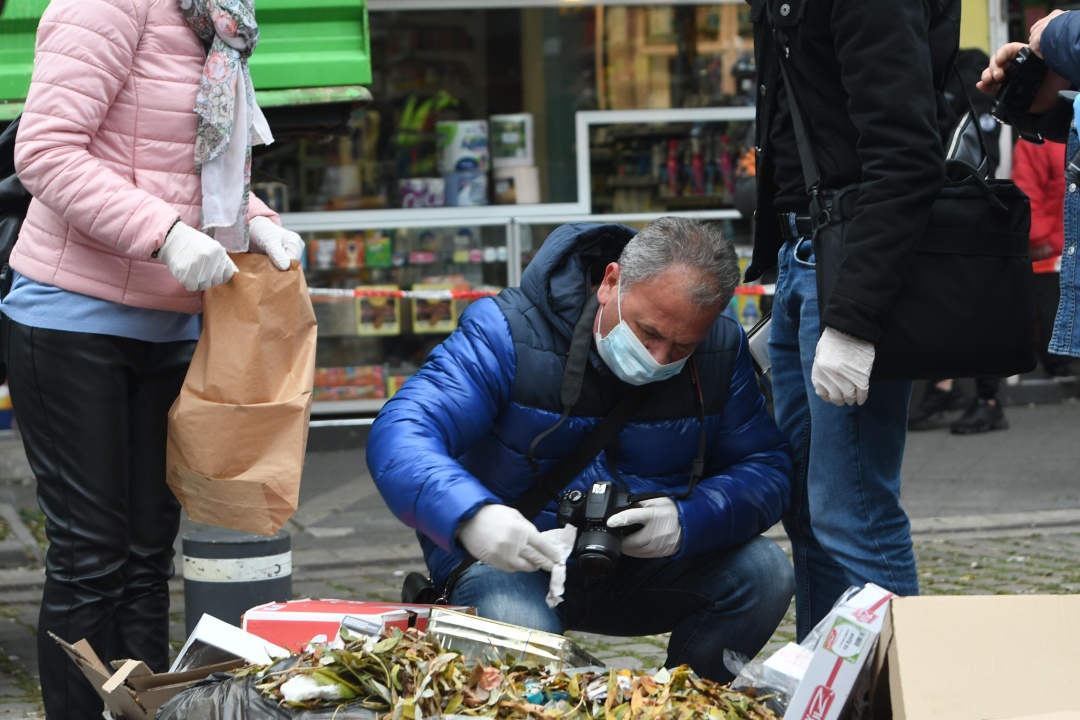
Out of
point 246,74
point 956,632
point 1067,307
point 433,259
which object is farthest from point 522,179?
point 956,632

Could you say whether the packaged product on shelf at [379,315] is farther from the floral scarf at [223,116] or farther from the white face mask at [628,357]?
the white face mask at [628,357]

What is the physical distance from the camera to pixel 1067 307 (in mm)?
2707

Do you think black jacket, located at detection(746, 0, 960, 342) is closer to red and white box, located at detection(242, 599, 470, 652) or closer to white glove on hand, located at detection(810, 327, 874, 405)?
white glove on hand, located at detection(810, 327, 874, 405)

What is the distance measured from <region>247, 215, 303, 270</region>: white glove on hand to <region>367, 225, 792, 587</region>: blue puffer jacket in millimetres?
388

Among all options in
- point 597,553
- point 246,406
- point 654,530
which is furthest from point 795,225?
point 246,406

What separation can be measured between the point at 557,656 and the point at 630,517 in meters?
0.43

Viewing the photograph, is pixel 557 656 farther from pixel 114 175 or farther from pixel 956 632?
pixel 114 175

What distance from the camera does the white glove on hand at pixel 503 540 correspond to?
8.57 ft

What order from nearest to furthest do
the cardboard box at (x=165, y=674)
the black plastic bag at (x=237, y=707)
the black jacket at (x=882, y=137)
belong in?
the black plastic bag at (x=237, y=707)
the cardboard box at (x=165, y=674)
the black jacket at (x=882, y=137)

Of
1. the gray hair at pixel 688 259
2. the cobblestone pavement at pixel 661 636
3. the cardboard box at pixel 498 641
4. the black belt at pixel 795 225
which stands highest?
the black belt at pixel 795 225

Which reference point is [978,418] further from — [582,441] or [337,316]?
[582,441]

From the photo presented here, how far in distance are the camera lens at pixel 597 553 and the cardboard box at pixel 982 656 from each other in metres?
0.70

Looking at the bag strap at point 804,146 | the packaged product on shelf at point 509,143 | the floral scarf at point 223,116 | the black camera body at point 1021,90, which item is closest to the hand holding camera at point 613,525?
the bag strap at point 804,146

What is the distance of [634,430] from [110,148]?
4.09 feet
